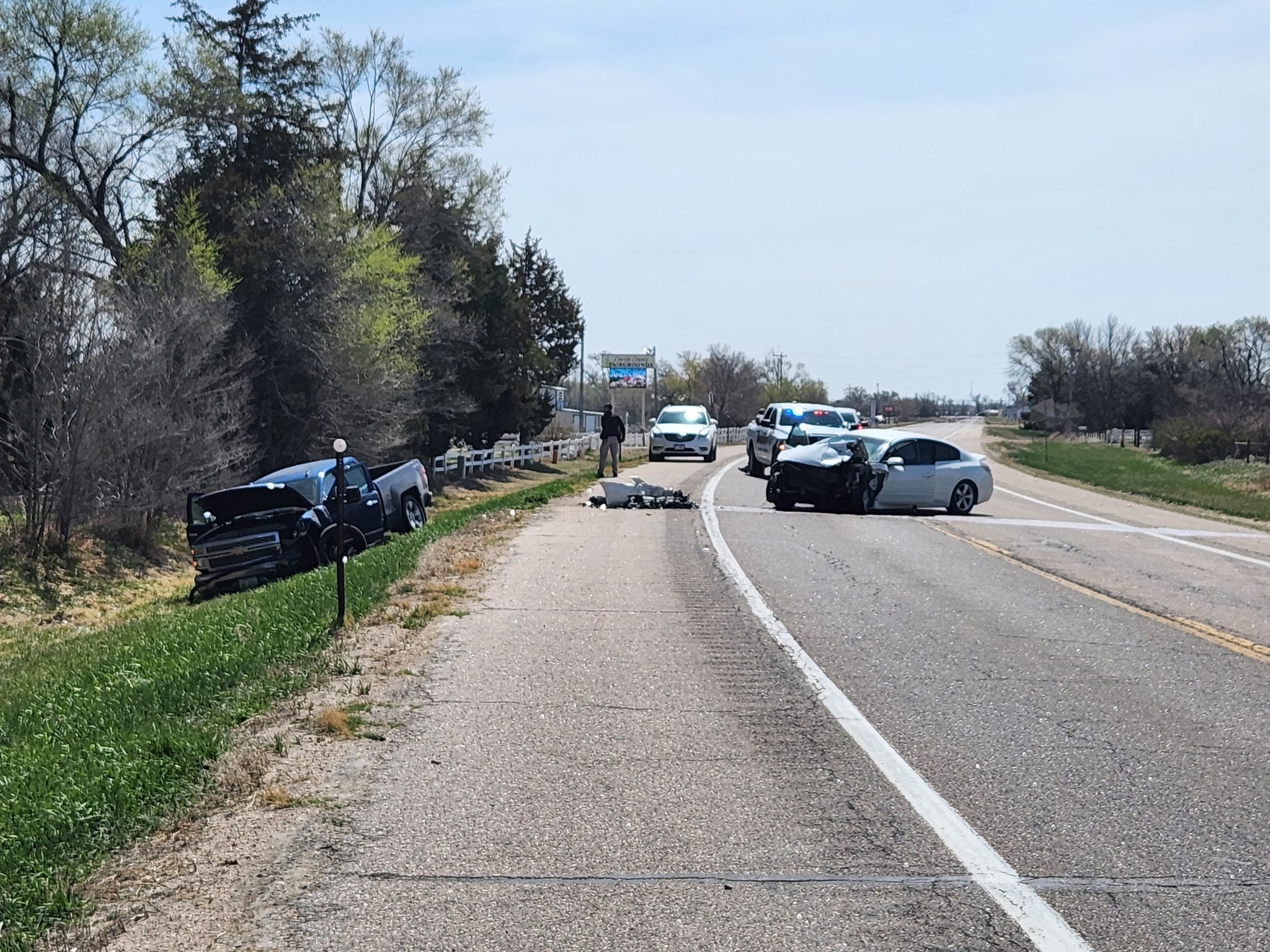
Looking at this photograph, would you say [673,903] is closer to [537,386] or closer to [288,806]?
[288,806]

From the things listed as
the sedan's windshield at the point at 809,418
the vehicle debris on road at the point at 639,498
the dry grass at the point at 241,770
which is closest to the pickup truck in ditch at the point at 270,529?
the vehicle debris on road at the point at 639,498

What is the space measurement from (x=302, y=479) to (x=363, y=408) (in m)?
17.8

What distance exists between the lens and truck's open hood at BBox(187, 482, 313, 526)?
63.5 ft

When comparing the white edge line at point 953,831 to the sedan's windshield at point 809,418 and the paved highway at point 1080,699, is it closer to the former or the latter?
→ the paved highway at point 1080,699

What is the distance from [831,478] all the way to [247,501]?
975 centimetres

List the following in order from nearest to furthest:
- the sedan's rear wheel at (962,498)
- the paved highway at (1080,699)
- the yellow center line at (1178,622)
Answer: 1. the paved highway at (1080,699)
2. the yellow center line at (1178,622)
3. the sedan's rear wheel at (962,498)

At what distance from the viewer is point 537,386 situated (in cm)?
5903

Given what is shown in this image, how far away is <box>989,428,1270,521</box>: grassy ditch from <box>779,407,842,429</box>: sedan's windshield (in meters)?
8.61

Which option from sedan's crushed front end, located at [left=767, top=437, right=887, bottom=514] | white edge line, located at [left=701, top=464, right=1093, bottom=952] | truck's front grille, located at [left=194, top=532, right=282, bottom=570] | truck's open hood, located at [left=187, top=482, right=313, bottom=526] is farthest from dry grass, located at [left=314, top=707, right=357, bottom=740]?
sedan's crushed front end, located at [left=767, top=437, right=887, bottom=514]

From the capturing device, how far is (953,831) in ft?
18.3

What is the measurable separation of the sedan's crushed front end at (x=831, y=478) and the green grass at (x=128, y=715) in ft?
29.6

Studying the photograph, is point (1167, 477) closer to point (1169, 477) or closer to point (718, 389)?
point (1169, 477)

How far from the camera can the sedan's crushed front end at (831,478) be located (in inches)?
899

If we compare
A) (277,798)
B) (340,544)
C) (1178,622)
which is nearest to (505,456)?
(340,544)
